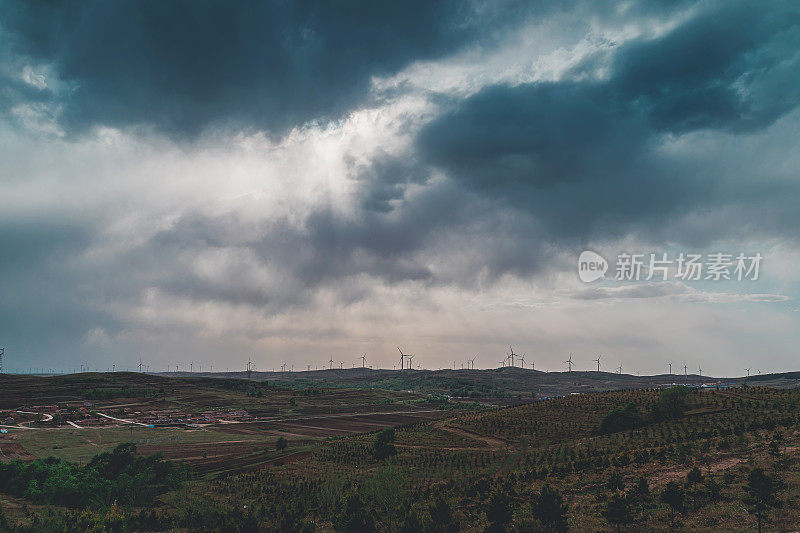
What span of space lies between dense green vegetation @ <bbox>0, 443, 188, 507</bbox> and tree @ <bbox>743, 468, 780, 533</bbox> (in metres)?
65.1

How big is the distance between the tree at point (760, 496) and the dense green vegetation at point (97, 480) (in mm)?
65110

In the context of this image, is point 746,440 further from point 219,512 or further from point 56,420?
point 56,420

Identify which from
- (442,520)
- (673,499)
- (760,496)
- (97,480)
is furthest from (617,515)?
(97,480)

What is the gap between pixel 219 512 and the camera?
46969 millimetres

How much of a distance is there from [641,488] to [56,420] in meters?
179

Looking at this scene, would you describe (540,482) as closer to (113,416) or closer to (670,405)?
(670,405)

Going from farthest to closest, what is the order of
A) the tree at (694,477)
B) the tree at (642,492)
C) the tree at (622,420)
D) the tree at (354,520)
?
the tree at (622,420) < the tree at (694,477) < the tree at (642,492) < the tree at (354,520)

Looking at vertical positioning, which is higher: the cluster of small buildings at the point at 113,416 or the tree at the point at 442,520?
the tree at the point at 442,520

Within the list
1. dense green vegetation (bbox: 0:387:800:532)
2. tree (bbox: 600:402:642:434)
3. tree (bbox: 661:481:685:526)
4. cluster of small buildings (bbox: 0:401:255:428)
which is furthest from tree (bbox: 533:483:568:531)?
cluster of small buildings (bbox: 0:401:255:428)

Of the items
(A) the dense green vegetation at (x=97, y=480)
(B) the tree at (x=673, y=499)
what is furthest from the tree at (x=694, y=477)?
(A) the dense green vegetation at (x=97, y=480)

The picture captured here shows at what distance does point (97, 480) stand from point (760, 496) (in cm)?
7775

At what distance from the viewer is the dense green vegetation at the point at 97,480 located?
6100cm

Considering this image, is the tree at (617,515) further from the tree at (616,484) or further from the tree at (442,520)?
the tree at (442,520)

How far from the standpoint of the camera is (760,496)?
3030cm
